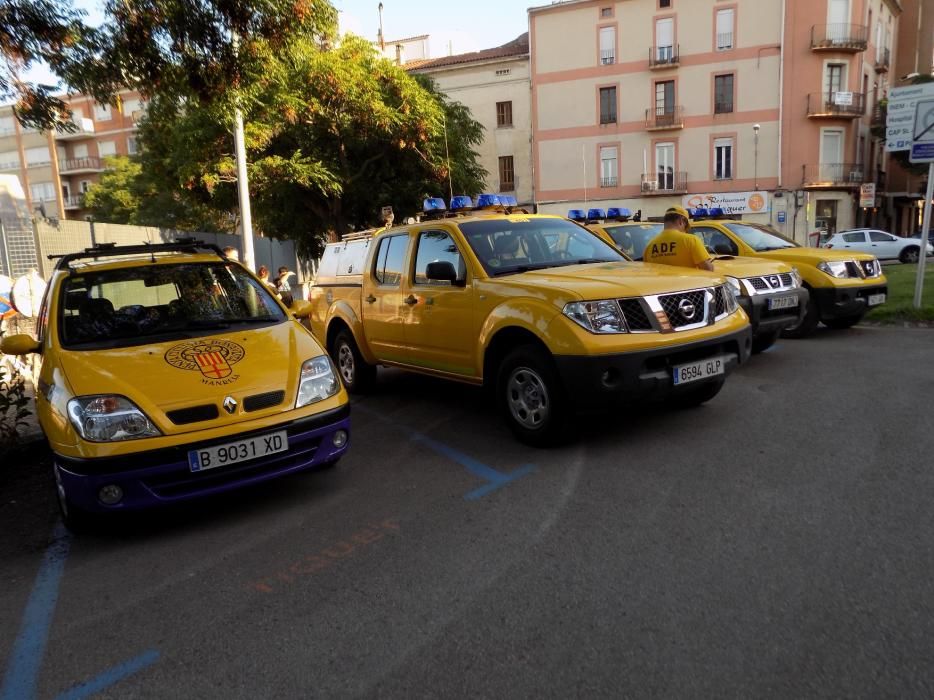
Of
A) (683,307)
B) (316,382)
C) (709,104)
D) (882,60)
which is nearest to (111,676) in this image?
(316,382)

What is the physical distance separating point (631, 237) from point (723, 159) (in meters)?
29.6

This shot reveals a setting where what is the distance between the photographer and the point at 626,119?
37375 mm

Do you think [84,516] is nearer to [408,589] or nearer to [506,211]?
[408,589]

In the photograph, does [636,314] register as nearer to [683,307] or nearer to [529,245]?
[683,307]

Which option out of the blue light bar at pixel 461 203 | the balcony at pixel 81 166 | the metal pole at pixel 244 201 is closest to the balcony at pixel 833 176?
the metal pole at pixel 244 201

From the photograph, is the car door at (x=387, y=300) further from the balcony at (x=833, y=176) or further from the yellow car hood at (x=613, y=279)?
the balcony at (x=833, y=176)

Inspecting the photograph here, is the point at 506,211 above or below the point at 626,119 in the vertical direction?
below

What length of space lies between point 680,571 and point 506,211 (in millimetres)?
4468

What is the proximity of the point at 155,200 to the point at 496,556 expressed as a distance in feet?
142

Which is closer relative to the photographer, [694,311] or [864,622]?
[864,622]

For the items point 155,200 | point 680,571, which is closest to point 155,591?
point 680,571

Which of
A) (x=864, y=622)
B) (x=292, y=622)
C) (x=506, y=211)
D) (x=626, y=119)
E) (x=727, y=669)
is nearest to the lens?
(x=727, y=669)

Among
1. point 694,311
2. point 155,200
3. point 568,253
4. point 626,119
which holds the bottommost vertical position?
point 694,311

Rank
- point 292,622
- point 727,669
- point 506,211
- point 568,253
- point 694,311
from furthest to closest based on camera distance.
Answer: point 506,211, point 568,253, point 694,311, point 292,622, point 727,669
